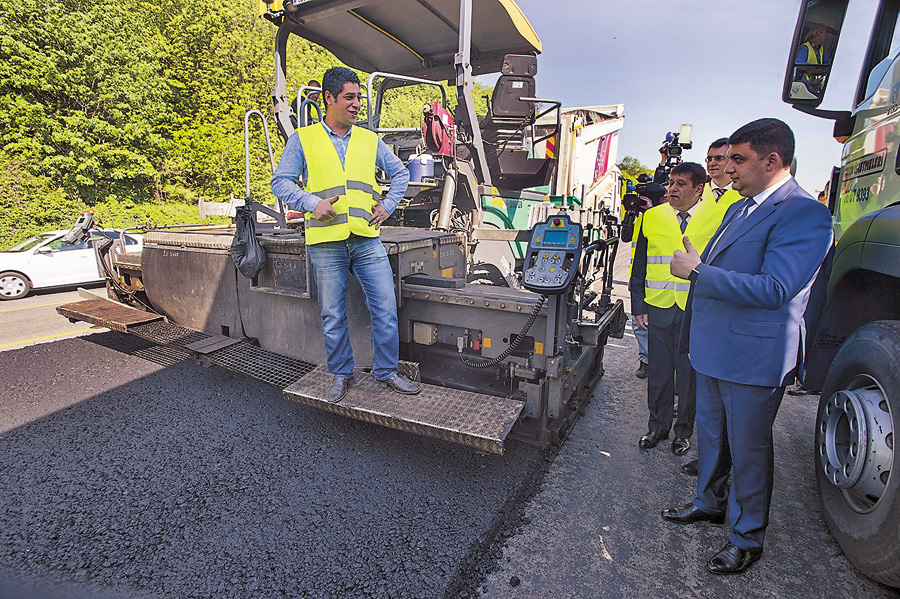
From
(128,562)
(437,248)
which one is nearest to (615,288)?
(437,248)

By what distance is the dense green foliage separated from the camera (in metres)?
13.7

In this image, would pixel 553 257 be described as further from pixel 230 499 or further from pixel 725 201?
pixel 230 499

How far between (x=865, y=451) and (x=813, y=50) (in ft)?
6.82

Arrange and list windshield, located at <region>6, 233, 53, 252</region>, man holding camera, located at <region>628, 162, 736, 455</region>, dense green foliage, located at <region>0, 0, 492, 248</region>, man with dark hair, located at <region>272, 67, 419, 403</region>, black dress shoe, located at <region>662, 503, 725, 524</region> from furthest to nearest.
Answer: dense green foliage, located at <region>0, 0, 492, 248</region>, windshield, located at <region>6, 233, 53, 252</region>, man holding camera, located at <region>628, 162, 736, 455</region>, man with dark hair, located at <region>272, 67, 419, 403</region>, black dress shoe, located at <region>662, 503, 725, 524</region>

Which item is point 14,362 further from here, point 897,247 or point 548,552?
point 897,247

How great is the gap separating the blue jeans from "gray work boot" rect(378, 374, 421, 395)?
0.03 meters

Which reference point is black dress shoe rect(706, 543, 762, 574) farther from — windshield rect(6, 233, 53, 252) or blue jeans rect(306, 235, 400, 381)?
windshield rect(6, 233, 53, 252)

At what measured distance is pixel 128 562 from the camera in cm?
212

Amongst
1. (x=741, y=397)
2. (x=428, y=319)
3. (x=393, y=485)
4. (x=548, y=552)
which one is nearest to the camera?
(x=741, y=397)

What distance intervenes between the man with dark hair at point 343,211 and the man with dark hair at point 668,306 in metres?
1.65

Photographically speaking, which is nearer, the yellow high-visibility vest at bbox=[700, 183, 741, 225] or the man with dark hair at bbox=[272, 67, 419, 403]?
the yellow high-visibility vest at bbox=[700, 183, 741, 225]

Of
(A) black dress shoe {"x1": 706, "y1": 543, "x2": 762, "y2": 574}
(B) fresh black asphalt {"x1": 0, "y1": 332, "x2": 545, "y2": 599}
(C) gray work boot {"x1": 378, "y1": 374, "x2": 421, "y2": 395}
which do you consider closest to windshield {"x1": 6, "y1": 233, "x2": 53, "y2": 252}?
(B) fresh black asphalt {"x1": 0, "y1": 332, "x2": 545, "y2": 599}

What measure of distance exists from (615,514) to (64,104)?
19.2m

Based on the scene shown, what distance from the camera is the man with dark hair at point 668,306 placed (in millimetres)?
3164
